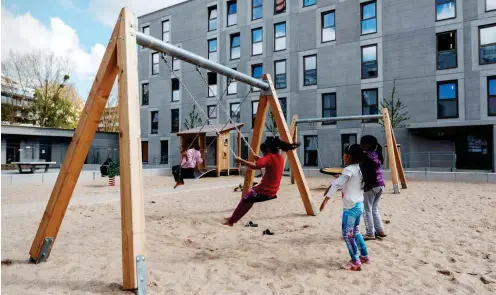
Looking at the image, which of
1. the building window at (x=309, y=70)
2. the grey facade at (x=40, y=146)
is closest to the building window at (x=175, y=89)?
the grey facade at (x=40, y=146)

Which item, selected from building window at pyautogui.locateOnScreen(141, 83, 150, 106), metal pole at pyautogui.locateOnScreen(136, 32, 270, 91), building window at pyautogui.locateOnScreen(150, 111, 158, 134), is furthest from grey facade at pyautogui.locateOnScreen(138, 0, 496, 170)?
metal pole at pyautogui.locateOnScreen(136, 32, 270, 91)

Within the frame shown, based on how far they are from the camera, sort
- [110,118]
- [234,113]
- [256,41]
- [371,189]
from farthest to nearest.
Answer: [110,118], [234,113], [256,41], [371,189]

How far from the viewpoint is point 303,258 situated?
4.27m

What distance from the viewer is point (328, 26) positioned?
22.4 m

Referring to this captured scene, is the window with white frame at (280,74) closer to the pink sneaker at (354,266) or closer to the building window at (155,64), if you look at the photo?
the building window at (155,64)

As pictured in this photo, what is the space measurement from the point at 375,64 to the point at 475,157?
7.73 metres

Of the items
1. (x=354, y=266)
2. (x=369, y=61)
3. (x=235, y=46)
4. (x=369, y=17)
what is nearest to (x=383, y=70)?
(x=369, y=61)

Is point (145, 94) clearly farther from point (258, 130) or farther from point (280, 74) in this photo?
point (258, 130)

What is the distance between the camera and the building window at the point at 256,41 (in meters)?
24.9

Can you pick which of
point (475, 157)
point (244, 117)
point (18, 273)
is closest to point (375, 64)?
point (475, 157)

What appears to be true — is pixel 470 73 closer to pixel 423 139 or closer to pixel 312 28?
pixel 423 139

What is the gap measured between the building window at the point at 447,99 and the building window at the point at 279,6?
11.5 metres

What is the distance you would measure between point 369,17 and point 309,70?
15.9 feet

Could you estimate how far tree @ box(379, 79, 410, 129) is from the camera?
19.0 meters
